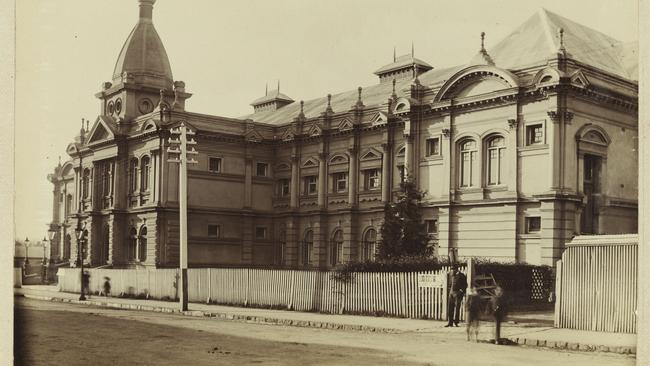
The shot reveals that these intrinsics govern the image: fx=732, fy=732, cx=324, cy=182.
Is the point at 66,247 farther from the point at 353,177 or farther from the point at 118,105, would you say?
the point at 353,177

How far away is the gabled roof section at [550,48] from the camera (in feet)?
65.4

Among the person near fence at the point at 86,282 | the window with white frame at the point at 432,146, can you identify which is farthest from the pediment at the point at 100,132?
the window with white frame at the point at 432,146

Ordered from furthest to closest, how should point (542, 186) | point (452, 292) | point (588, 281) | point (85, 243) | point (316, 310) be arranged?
1. point (85, 243)
2. point (542, 186)
3. point (316, 310)
4. point (452, 292)
5. point (588, 281)

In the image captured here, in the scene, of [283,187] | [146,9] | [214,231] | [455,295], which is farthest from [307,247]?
[146,9]

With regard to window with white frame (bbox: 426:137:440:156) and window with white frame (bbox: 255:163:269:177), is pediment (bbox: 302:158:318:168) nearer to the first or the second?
window with white frame (bbox: 255:163:269:177)

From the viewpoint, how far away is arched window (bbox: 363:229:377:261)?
39.4m

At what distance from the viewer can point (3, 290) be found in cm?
1340

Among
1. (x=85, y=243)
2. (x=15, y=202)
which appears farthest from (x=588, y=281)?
(x=85, y=243)

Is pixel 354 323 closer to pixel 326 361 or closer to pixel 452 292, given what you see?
pixel 452 292

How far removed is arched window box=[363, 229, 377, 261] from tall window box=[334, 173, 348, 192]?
3245mm

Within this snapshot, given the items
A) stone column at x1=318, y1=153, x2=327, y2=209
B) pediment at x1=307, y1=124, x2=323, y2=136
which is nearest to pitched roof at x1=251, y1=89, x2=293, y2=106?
pediment at x1=307, y1=124, x2=323, y2=136

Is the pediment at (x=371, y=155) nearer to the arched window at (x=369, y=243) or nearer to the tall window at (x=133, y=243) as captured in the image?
the arched window at (x=369, y=243)

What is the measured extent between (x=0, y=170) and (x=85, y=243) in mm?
35746

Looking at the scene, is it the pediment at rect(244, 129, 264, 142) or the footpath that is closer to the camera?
the footpath
